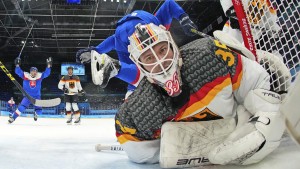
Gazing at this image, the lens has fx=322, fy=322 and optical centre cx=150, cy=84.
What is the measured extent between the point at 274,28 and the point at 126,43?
1.03 metres

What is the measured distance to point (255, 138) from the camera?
41.2 inches

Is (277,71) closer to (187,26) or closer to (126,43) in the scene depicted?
(187,26)

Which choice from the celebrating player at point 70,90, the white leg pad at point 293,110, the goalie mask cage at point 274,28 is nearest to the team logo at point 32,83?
the celebrating player at point 70,90

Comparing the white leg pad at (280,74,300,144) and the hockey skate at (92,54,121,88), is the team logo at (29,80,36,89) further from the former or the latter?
the white leg pad at (280,74,300,144)

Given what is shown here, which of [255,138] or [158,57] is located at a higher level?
[158,57]

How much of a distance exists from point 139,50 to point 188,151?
0.42m

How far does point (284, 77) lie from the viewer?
4.97ft

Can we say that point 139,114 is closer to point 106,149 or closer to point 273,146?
point 273,146

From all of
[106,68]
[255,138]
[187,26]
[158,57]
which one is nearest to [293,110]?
[255,138]

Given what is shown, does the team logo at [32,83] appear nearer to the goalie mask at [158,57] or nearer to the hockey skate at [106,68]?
the hockey skate at [106,68]

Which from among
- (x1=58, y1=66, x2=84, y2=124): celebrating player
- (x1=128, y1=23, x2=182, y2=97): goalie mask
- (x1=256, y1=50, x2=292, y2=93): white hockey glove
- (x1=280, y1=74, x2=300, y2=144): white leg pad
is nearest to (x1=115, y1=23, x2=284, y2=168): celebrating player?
(x1=128, y1=23, x2=182, y2=97): goalie mask

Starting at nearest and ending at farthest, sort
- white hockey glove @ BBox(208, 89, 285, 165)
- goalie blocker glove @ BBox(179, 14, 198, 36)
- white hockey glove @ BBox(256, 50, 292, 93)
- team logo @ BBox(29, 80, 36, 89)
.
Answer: white hockey glove @ BBox(208, 89, 285, 165) → white hockey glove @ BBox(256, 50, 292, 93) → goalie blocker glove @ BBox(179, 14, 198, 36) → team logo @ BBox(29, 80, 36, 89)

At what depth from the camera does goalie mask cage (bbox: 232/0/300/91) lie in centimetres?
155

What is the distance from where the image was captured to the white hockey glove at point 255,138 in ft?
Answer: 3.42
